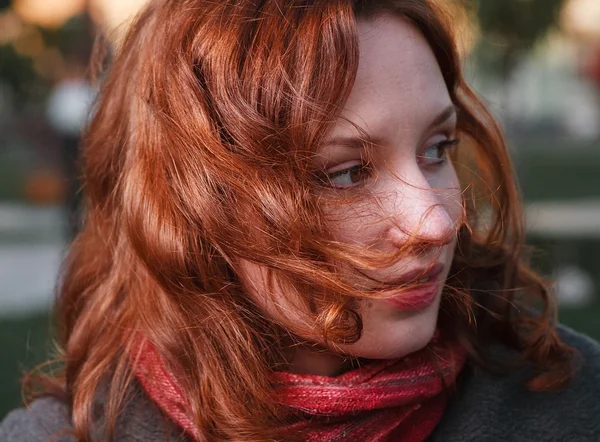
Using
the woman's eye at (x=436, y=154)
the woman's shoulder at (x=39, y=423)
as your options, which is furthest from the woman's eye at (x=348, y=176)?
the woman's shoulder at (x=39, y=423)

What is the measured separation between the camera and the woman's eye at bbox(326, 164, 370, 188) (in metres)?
1.59

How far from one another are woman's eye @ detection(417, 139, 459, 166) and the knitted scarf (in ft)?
1.27

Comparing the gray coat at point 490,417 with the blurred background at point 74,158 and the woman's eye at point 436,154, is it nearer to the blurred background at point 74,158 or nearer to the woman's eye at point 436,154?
the blurred background at point 74,158

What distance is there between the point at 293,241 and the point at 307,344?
234 millimetres

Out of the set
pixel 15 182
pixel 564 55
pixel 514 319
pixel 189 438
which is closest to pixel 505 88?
pixel 514 319

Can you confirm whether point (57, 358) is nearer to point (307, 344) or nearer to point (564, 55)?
point (307, 344)

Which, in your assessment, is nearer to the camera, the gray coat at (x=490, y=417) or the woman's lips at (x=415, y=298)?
the woman's lips at (x=415, y=298)

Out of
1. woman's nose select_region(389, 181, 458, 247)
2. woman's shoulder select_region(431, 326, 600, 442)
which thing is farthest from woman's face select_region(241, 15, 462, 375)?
woman's shoulder select_region(431, 326, 600, 442)

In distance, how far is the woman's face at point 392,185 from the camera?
5.13ft

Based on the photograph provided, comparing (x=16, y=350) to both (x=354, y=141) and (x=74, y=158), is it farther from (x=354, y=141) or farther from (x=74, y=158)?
(x=354, y=141)

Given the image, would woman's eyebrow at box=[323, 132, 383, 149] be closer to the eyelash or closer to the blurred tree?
the eyelash

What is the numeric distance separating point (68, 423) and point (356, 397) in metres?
0.64

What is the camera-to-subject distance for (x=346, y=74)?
1.56m

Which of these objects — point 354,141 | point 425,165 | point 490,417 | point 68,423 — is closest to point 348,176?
point 354,141
